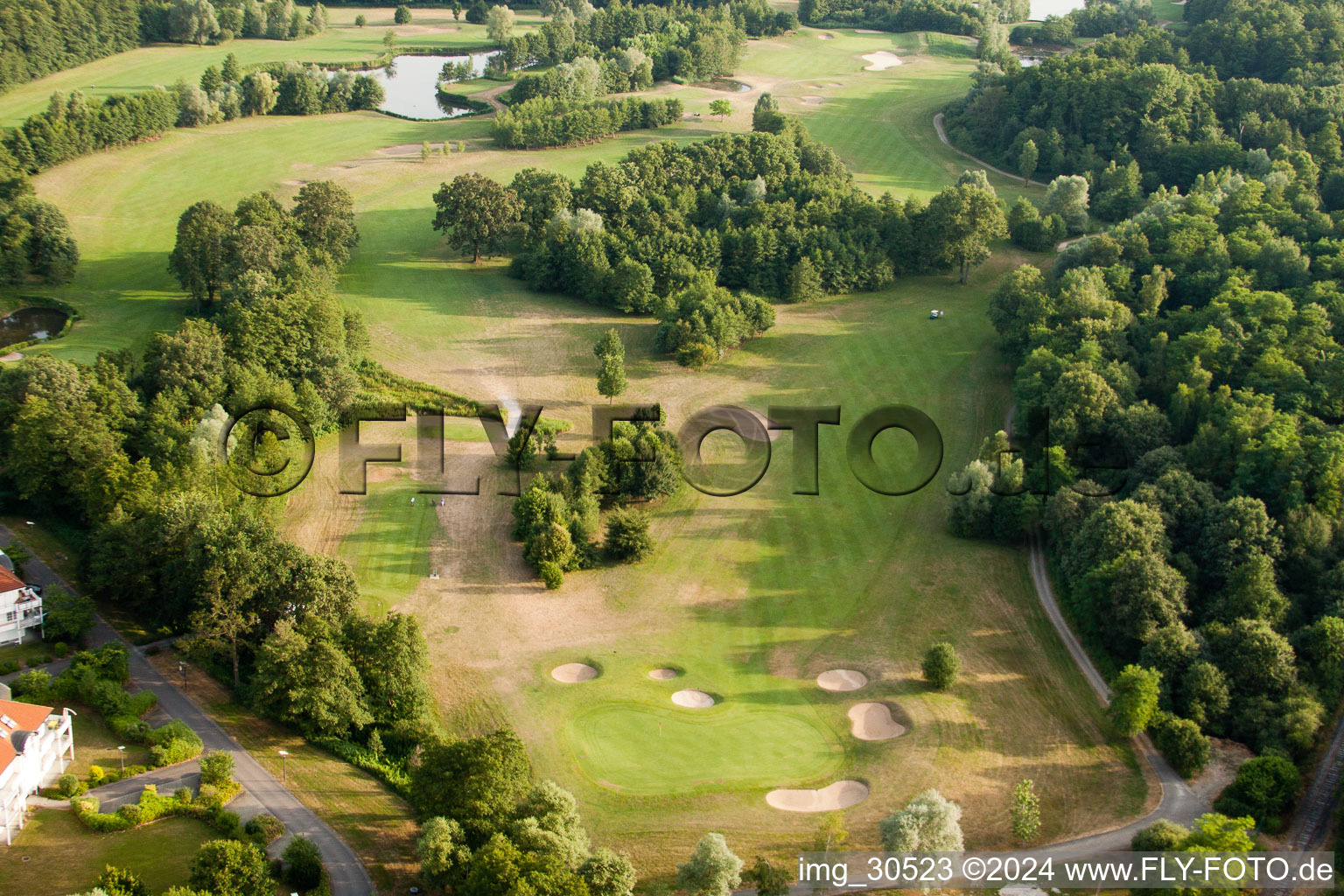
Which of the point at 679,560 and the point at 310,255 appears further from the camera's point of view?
the point at 310,255

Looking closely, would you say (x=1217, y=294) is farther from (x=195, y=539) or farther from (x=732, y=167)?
(x=195, y=539)

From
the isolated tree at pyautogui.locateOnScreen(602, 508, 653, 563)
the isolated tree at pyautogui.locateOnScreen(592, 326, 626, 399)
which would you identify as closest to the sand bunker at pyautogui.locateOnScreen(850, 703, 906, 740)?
the isolated tree at pyautogui.locateOnScreen(602, 508, 653, 563)

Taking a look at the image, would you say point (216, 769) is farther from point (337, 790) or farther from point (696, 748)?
point (696, 748)

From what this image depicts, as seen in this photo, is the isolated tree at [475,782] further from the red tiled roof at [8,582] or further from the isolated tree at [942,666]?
the red tiled roof at [8,582]

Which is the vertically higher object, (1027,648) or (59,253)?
(59,253)

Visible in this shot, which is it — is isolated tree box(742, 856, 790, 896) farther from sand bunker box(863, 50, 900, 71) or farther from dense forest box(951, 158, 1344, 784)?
sand bunker box(863, 50, 900, 71)

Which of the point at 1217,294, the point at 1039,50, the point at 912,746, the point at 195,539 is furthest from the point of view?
the point at 1039,50

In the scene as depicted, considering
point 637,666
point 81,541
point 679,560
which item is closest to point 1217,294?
point 679,560
